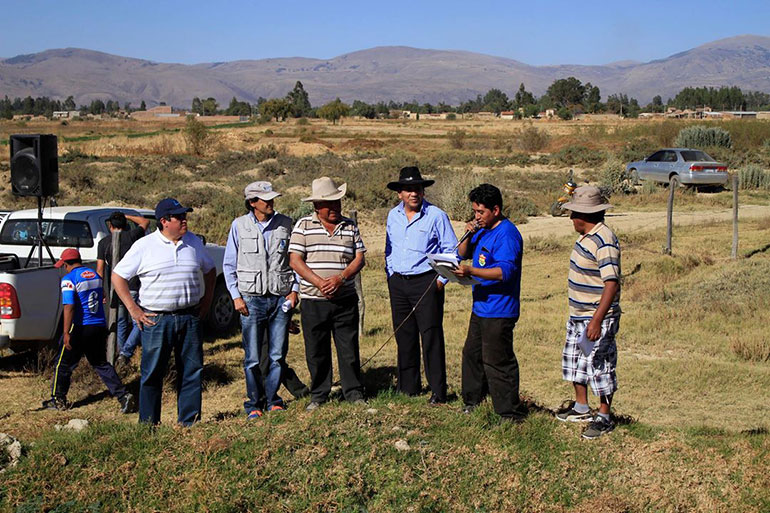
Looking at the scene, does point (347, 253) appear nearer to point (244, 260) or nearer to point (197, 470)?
point (244, 260)

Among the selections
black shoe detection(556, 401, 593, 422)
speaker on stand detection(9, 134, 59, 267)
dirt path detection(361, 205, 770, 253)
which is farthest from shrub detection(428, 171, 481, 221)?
black shoe detection(556, 401, 593, 422)

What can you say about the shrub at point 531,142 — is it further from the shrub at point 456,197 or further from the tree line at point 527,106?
the tree line at point 527,106

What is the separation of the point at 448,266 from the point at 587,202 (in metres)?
1.00

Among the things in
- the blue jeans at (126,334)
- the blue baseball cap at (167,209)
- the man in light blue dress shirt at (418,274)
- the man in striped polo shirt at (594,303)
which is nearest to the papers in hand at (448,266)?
the man in light blue dress shirt at (418,274)

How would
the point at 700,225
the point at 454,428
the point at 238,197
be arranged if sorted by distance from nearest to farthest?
the point at 454,428 → the point at 700,225 → the point at 238,197

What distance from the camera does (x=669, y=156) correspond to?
95.3 ft

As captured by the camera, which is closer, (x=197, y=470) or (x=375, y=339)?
(x=197, y=470)

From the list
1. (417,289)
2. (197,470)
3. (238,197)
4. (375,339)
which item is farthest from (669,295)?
(238,197)

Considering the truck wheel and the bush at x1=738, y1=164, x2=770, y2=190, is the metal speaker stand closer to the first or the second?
the truck wheel

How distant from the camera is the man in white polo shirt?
A: 221 inches

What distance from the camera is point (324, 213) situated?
19.7 feet

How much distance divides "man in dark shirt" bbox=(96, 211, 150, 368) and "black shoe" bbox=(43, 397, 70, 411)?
3.88 ft

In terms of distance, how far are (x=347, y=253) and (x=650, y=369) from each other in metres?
4.08

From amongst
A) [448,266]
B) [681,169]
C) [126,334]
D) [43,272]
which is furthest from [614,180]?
[448,266]
